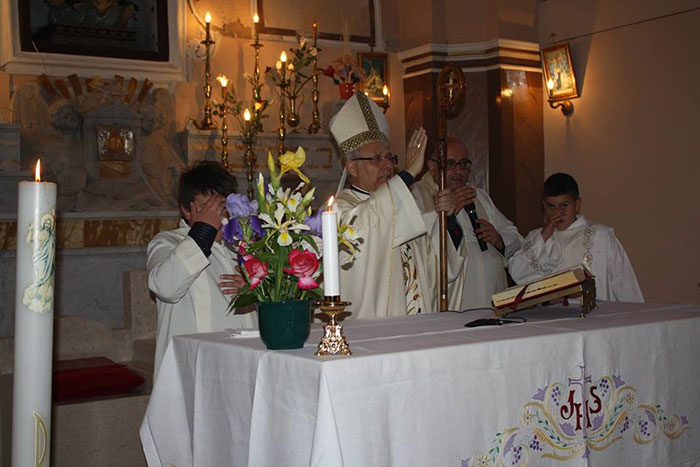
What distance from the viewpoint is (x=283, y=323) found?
8.91 feet

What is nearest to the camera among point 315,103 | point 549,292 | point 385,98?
point 549,292

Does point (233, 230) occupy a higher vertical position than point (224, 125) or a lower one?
lower

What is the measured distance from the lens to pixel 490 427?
2.79m

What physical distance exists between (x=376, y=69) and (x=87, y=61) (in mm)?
3158

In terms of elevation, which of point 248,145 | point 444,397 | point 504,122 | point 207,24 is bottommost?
point 444,397

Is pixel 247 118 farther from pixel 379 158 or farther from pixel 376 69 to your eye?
pixel 379 158

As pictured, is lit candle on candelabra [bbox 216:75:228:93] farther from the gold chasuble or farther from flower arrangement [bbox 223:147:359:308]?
flower arrangement [bbox 223:147:359:308]

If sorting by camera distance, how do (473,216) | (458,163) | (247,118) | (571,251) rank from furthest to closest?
1. (247,118)
2. (473,216)
3. (458,163)
4. (571,251)

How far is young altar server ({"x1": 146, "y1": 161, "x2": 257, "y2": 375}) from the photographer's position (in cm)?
379

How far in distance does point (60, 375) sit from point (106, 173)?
3.29 meters

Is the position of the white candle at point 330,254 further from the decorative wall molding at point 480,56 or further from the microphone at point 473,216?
the decorative wall molding at point 480,56

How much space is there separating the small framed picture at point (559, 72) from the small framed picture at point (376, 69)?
169 centimetres

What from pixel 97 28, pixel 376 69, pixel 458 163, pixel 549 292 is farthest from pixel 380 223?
pixel 376 69

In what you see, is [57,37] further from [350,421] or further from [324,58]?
[350,421]
